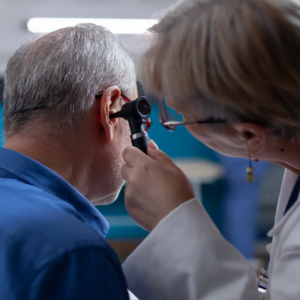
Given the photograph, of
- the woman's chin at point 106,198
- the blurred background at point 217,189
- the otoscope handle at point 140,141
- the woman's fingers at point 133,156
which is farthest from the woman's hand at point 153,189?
the blurred background at point 217,189

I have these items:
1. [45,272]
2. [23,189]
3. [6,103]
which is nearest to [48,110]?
[6,103]

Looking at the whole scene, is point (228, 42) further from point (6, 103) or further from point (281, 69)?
point (6, 103)

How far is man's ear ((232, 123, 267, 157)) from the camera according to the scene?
0.79m

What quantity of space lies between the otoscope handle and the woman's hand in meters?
0.10

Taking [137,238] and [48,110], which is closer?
[48,110]

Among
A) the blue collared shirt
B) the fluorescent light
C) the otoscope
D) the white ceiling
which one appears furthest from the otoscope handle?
the fluorescent light

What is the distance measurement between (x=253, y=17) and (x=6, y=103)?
732mm

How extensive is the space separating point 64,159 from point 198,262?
1.56 feet

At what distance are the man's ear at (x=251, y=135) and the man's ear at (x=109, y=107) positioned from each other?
0.42m

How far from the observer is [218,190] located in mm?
2869

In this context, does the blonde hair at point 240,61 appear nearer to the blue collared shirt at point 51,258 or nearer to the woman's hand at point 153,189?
the woman's hand at point 153,189

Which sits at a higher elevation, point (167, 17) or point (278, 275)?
point (167, 17)

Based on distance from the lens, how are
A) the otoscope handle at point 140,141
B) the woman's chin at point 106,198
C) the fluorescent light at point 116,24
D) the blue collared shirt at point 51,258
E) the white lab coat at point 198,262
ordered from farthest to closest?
the fluorescent light at point 116,24, the woman's chin at point 106,198, the otoscope handle at point 140,141, the white lab coat at point 198,262, the blue collared shirt at point 51,258

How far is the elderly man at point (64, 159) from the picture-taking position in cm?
67
